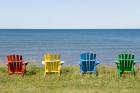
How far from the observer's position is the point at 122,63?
14.9 m

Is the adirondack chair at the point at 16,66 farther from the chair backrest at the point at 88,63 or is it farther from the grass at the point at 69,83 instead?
the chair backrest at the point at 88,63

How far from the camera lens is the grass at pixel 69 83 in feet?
39.0

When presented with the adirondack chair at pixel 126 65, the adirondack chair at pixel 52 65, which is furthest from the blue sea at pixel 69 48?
the adirondack chair at pixel 126 65

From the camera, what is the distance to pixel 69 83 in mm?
13148

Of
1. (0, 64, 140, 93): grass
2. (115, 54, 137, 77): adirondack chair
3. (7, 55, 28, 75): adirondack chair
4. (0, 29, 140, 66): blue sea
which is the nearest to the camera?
(0, 64, 140, 93): grass

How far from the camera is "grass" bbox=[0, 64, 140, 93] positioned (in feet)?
39.0

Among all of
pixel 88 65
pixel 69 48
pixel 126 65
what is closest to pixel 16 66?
pixel 88 65

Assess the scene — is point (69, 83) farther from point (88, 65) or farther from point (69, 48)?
point (69, 48)

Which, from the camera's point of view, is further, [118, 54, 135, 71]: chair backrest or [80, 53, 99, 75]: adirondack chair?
[80, 53, 99, 75]: adirondack chair

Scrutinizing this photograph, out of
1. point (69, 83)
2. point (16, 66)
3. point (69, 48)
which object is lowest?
point (69, 48)

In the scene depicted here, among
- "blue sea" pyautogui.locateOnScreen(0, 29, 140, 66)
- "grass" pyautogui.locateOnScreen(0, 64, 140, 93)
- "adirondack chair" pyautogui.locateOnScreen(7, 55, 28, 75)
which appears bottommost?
"blue sea" pyautogui.locateOnScreen(0, 29, 140, 66)

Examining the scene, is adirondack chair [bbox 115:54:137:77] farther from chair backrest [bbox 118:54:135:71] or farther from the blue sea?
the blue sea

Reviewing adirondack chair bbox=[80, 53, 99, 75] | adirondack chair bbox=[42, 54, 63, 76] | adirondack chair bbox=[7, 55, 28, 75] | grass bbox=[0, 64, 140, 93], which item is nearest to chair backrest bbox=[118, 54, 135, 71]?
grass bbox=[0, 64, 140, 93]

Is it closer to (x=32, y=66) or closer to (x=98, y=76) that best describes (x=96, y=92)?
(x=98, y=76)
